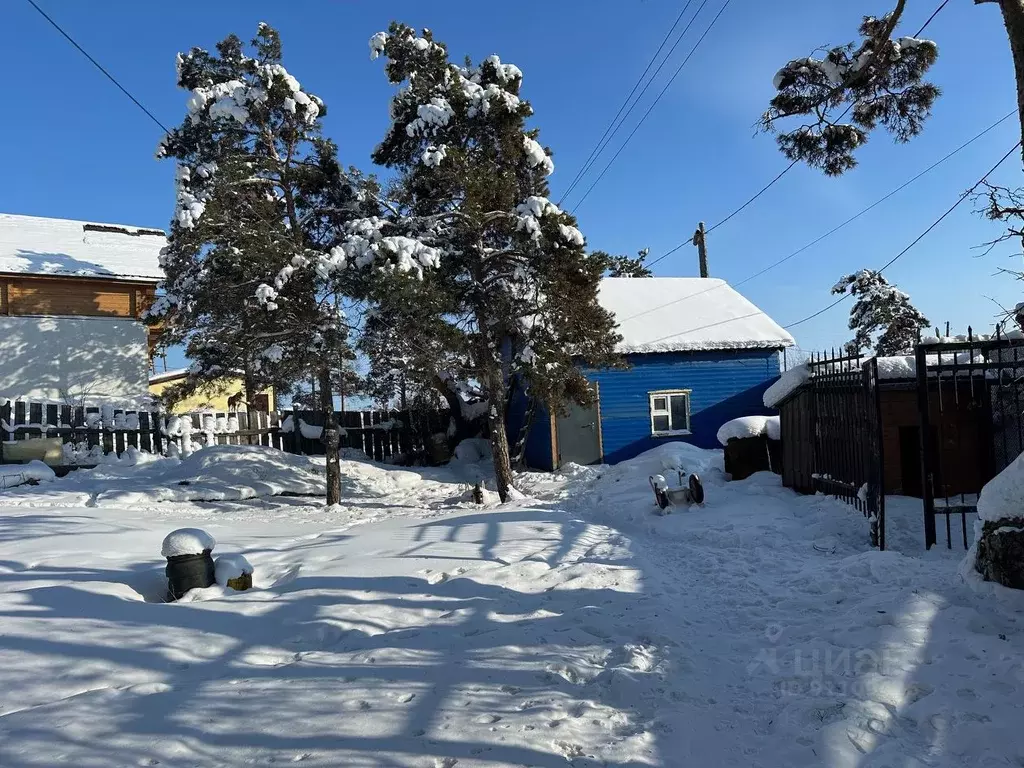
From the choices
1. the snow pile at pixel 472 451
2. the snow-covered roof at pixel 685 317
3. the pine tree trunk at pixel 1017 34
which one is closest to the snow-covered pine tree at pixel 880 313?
the snow-covered roof at pixel 685 317

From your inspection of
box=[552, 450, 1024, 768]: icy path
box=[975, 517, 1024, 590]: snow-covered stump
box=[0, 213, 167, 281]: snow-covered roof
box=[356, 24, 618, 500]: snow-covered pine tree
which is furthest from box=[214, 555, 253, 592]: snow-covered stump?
box=[0, 213, 167, 281]: snow-covered roof

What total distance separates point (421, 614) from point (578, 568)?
1.86 meters

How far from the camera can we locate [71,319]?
23.5 meters

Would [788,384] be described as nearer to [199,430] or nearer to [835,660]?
[835,660]

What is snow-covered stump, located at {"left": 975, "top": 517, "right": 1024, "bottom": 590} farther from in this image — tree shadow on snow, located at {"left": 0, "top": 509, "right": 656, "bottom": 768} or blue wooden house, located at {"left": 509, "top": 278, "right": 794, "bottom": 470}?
blue wooden house, located at {"left": 509, "top": 278, "right": 794, "bottom": 470}

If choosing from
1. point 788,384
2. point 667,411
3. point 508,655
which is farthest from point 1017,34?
point 667,411

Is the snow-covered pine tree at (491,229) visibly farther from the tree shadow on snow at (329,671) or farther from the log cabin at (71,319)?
the log cabin at (71,319)

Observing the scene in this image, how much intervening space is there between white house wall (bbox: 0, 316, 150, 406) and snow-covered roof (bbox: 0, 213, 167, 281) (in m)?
1.70

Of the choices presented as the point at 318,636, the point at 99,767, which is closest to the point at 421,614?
the point at 318,636

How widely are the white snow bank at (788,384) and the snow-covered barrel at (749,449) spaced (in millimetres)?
698

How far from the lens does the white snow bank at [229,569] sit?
560 centimetres

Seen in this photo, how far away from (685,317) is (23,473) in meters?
18.0

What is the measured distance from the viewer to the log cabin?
73.8 feet

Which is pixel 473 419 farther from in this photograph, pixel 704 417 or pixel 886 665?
pixel 886 665
